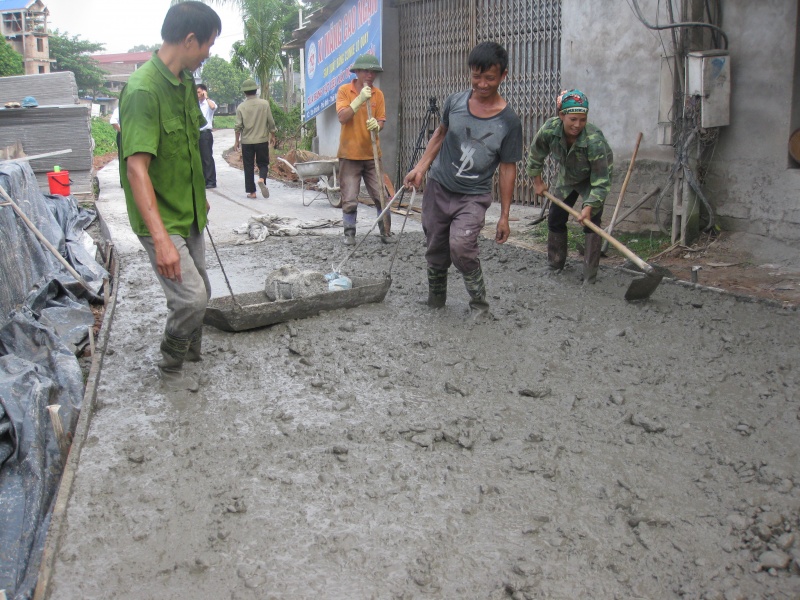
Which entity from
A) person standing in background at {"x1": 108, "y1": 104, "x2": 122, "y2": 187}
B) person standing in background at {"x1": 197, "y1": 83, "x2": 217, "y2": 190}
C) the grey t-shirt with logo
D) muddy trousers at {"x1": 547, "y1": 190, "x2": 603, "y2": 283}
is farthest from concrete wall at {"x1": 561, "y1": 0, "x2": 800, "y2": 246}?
person standing in background at {"x1": 197, "y1": 83, "x2": 217, "y2": 190}

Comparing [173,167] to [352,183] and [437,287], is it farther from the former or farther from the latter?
[352,183]

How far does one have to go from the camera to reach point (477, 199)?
199 inches

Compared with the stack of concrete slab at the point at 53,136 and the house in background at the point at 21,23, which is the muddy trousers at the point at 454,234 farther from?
the house in background at the point at 21,23

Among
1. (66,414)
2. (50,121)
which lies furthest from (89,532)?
(50,121)

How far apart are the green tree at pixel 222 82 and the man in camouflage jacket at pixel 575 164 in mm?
80707

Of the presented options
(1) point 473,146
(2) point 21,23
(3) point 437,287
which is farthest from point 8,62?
(1) point 473,146

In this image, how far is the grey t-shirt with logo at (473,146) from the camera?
4.90 meters

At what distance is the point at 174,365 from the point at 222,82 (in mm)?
85418

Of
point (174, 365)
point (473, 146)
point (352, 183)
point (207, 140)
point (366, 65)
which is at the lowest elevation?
point (174, 365)

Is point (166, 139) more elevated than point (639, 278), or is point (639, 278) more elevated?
point (166, 139)

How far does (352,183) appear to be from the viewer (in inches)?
315

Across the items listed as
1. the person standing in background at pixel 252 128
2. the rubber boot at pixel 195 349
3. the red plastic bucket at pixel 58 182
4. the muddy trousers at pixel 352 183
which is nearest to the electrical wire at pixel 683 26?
the muddy trousers at pixel 352 183

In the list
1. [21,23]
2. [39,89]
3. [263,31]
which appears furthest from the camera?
[21,23]

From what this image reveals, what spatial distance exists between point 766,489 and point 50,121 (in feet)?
38.4
